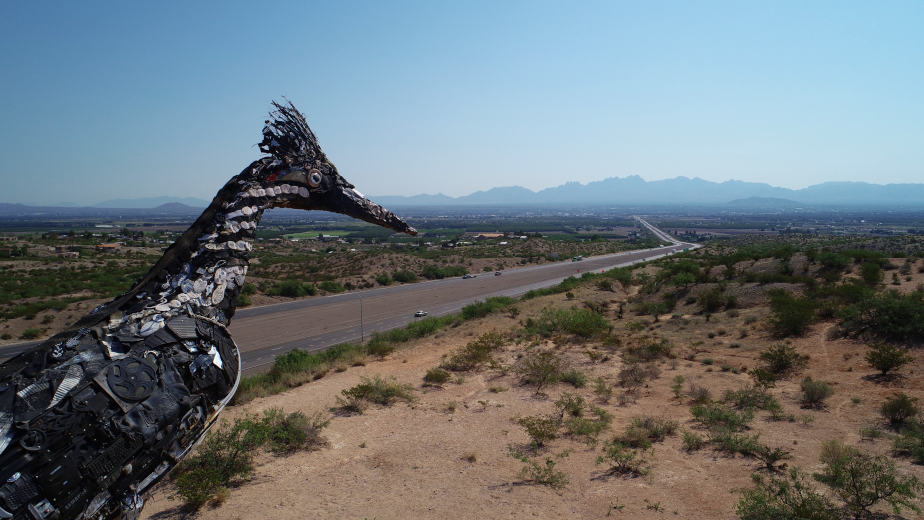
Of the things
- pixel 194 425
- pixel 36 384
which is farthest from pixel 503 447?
pixel 36 384

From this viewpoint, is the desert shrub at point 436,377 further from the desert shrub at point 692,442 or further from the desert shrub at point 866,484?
the desert shrub at point 866,484

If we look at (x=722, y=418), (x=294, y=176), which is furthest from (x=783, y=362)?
(x=294, y=176)

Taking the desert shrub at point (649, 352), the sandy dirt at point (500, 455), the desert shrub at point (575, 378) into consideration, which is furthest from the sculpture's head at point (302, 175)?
the desert shrub at point (649, 352)

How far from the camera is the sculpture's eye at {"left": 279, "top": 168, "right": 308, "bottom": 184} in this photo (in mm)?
3453

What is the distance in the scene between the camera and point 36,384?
90.6 inches

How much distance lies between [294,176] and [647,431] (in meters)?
8.04

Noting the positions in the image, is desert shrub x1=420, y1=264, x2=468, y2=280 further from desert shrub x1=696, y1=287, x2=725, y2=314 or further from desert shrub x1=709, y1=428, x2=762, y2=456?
desert shrub x1=709, y1=428, x2=762, y2=456

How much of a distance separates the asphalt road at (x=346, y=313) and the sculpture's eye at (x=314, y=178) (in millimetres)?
17855

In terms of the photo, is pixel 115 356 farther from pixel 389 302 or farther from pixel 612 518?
pixel 389 302

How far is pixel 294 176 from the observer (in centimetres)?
348

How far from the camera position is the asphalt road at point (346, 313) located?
78.9ft

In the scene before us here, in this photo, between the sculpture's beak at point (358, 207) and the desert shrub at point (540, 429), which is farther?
the desert shrub at point (540, 429)

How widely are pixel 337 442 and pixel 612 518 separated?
4853 mm

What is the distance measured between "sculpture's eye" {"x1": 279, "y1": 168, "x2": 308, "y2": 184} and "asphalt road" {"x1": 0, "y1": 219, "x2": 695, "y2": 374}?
1788cm
